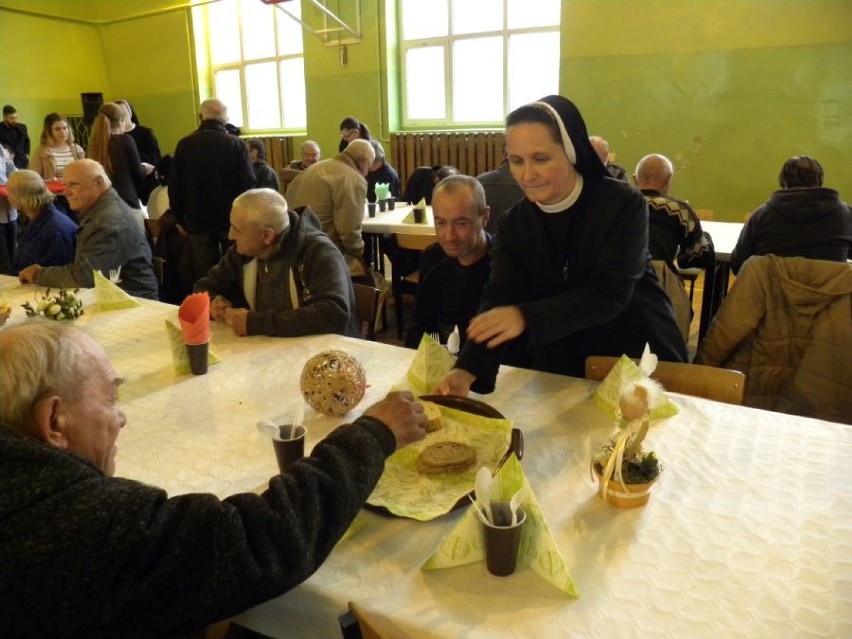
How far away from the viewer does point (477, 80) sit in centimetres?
800

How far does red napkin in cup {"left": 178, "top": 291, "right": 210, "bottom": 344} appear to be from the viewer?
186 centimetres

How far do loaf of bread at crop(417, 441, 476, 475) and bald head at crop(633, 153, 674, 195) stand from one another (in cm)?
290

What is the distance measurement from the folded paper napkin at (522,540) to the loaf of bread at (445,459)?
0.26 m

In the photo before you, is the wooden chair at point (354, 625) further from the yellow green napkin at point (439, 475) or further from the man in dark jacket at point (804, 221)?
the man in dark jacket at point (804, 221)

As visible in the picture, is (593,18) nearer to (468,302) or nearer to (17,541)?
(468,302)

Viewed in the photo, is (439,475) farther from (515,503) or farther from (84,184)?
(84,184)

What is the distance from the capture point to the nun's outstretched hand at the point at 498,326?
5.10 ft

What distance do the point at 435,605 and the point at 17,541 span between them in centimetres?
56

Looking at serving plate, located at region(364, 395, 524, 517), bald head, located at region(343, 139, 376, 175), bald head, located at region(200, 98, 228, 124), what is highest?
bald head, located at region(200, 98, 228, 124)

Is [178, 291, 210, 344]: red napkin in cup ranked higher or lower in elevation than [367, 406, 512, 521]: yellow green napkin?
higher

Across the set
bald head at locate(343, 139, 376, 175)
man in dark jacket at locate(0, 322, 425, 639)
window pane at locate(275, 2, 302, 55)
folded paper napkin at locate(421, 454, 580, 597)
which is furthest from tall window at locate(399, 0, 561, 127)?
man in dark jacket at locate(0, 322, 425, 639)

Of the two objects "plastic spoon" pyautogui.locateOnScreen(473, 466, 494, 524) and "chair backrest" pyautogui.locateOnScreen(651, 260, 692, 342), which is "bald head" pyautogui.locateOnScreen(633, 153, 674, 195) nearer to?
"chair backrest" pyautogui.locateOnScreen(651, 260, 692, 342)

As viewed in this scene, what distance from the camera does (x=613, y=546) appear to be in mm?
1073

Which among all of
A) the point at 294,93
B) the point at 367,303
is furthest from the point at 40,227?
the point at 294,93
